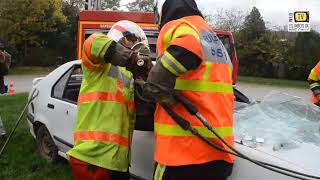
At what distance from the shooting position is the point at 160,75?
2516 millimetres

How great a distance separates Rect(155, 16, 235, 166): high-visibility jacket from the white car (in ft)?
1.59

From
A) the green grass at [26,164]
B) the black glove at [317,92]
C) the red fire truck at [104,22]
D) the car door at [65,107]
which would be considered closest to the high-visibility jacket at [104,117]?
the car door at [65,107]

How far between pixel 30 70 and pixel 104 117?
30.6 meters

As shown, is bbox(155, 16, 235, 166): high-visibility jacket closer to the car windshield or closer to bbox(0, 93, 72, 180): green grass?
the car windshield

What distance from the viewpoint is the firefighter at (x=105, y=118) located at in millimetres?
3262

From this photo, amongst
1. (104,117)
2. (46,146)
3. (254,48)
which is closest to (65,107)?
(46,146)

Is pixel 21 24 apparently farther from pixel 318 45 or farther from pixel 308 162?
pixel 308 162

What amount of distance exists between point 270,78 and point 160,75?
31209 millimetres

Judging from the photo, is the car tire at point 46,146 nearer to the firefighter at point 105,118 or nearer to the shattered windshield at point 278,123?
the firefighter at point 105,118

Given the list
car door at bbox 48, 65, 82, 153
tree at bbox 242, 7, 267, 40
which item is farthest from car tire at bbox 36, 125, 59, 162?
tree at bbox 242, 7, 267, 40

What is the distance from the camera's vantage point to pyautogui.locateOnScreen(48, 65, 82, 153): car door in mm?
4852

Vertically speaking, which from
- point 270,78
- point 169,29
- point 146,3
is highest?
point 146,3

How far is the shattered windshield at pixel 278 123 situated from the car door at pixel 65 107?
5.61 ft

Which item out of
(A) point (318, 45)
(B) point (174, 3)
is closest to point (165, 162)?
(B) point (174, 3)
